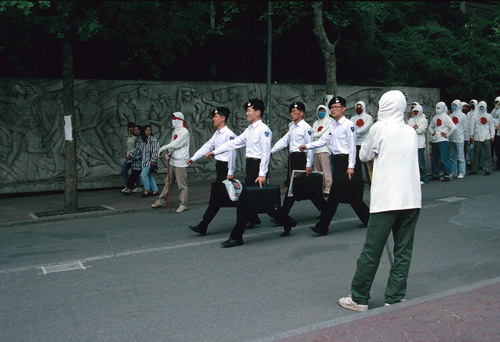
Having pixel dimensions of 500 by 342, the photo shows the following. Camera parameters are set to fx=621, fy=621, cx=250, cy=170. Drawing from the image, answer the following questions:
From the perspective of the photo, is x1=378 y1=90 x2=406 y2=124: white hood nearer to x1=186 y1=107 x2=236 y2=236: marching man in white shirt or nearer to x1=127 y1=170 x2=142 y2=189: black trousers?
x1=186 y1=107 x2=236 y2=236: marching man in white shirt

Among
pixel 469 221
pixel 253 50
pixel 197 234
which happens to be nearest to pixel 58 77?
pixel 253 50

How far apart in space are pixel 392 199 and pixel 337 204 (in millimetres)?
3429

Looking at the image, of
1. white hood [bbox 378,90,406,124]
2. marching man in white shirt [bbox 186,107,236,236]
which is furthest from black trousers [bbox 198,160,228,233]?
white hood [bbox 378,90,406,124]

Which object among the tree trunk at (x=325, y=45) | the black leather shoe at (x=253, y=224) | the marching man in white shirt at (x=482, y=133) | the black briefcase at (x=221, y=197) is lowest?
the black leather shoe at (x=253, y=224)

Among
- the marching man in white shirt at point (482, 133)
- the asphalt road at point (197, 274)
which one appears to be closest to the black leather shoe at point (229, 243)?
the asphalt road at point (197, 274)

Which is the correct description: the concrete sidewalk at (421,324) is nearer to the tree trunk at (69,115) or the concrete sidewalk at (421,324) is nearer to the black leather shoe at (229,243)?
the black leather shoe at (229,243)

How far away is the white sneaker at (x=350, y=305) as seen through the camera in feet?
17.9

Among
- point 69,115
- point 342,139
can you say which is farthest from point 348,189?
point 69,115

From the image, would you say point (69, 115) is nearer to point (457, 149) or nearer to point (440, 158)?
point (440, 158)

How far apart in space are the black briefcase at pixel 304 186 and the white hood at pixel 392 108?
3754mm

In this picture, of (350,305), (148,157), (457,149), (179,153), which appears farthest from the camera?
(457,149)

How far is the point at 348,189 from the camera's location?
880 centimetres

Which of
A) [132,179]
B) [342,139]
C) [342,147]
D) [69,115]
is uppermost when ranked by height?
[69,115]

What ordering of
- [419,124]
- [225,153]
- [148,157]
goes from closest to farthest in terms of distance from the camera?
1. [225,153]
2. [148,157]
3. [419,124]
